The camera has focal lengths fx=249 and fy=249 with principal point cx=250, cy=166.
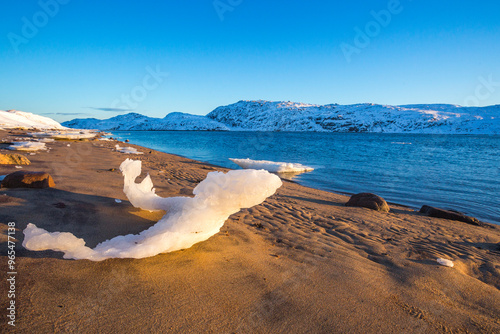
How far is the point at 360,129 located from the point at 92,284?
510 feet

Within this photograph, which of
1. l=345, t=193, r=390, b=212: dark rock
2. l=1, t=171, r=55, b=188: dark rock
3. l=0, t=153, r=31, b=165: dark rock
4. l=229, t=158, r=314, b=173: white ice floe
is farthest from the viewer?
l=229, t=158, r=314, b=173: white ice floe

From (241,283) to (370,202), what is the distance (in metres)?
6.06

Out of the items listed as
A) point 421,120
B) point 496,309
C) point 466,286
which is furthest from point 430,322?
point 421,120

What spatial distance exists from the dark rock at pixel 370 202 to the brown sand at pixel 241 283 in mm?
2680

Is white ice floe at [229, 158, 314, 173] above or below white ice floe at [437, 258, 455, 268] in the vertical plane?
below

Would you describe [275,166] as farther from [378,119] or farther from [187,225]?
[378,119]

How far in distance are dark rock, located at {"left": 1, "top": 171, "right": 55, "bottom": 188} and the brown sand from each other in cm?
21

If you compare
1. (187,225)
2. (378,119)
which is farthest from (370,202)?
(378,119)

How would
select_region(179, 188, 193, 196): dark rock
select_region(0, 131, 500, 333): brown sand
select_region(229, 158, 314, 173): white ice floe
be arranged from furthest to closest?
select_region(229, 158, 314, 173): white ice floe < select_region(179, 188, 193, 196): dark rock < select_region(0, 131, 500, 333): brown sand

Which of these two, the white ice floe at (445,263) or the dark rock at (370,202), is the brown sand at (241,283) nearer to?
the white ice floe at (445,263)

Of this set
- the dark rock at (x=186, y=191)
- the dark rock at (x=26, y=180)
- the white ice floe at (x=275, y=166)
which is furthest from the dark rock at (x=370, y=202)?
the white ice floe at (x=275, y=166)

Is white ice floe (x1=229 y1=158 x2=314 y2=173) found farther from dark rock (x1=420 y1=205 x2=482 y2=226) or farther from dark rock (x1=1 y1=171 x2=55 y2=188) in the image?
dark rock (x1=1 y1=171 x2=55 y2=188)

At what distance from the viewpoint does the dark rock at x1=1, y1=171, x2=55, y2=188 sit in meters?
4.31

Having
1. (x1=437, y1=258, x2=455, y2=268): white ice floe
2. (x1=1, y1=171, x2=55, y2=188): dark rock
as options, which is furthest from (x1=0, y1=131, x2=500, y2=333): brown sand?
(x1=1, y1=171, x2=55, y2=188): dark rock
